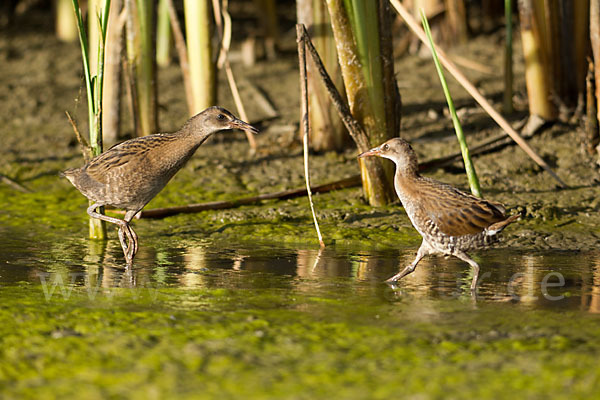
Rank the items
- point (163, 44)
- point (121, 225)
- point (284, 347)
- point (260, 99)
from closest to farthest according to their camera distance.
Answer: point (284, 347) → point (121, 225) → point (260, 99) → point (163, 44)

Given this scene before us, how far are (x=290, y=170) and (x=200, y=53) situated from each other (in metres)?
1.22

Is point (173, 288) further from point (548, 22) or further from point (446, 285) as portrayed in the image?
point (548, 22)

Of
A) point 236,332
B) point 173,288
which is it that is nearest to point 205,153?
point 173,288

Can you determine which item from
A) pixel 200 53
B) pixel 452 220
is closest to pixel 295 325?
pixel 452 220

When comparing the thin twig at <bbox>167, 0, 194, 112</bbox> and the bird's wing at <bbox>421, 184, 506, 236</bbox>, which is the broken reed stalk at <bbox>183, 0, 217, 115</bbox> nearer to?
the thin twig at <bbox>167, 0, 194, 112</bbox>

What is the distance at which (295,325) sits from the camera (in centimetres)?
406

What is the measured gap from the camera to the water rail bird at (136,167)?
5.70m

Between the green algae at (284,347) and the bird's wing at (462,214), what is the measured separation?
0.59m

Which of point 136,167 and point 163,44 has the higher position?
point 163,44

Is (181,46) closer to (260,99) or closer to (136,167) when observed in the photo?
(260,99)

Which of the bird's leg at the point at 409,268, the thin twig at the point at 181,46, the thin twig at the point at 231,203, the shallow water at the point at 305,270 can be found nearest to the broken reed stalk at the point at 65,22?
the thin twig at the point at 181,46

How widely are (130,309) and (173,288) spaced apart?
0.47m

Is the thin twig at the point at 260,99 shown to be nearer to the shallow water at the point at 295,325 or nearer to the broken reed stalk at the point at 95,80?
the broken reed stalk at the point at 95,80

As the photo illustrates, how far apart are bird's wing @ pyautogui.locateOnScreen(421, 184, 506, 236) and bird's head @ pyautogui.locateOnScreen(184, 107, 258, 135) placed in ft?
4.83
